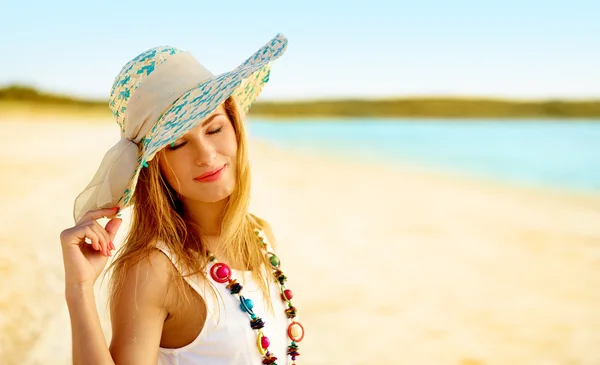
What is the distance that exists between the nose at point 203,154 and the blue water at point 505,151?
46.3 ft

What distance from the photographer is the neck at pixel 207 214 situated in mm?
2260

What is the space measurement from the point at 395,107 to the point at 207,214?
51494mm

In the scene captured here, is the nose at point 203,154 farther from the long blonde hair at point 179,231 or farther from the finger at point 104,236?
the finger at point 104,236

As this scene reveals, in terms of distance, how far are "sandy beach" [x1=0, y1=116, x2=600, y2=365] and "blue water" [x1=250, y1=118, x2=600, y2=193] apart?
392 cm

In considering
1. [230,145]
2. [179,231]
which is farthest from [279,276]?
[230,145]

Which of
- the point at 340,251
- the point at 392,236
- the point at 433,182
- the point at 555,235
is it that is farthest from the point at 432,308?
the point at 433,182

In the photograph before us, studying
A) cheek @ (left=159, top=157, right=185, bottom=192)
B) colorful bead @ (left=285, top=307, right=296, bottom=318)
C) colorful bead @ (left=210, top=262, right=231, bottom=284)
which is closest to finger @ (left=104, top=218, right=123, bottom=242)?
cheek @ (left=159, top=157, right=185, bottom=192)

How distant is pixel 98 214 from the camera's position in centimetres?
197

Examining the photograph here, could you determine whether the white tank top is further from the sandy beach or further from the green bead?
the sandy beach

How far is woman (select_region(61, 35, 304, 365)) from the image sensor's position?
192cm

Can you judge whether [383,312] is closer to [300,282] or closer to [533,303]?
[300,282]

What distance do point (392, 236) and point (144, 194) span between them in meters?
6.99

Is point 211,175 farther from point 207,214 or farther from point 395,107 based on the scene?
point 395,107

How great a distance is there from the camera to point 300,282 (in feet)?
20.9
